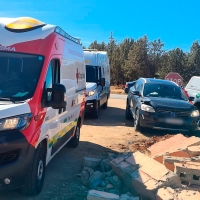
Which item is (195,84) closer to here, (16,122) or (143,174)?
(143,174)

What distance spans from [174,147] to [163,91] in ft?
14.3

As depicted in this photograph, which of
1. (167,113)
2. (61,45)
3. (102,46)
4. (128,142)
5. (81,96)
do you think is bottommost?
(128,142)

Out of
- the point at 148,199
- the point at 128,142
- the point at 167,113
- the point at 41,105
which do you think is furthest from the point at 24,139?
the point at 167,113

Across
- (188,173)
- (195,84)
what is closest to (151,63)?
(195,84)

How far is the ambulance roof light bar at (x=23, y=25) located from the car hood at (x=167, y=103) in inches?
214

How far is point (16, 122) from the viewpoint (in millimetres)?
4141

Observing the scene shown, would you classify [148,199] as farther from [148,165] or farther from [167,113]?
[167,113]

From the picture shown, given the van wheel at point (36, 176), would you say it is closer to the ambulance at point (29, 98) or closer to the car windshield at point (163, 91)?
the ambulance at point (29, 98)

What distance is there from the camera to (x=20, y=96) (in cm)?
459

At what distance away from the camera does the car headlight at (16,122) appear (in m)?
4.04

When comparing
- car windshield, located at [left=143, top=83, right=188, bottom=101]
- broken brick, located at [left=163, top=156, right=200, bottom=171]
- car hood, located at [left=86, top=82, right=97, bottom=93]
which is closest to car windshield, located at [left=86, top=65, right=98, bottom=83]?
car hood, located at [left=86, top=82, right=97, bottom=93]

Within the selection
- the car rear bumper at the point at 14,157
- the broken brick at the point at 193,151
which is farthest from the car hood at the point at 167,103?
the car rear bumper at the point at 14,157

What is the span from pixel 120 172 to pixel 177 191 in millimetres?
1086

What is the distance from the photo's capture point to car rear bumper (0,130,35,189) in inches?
159
